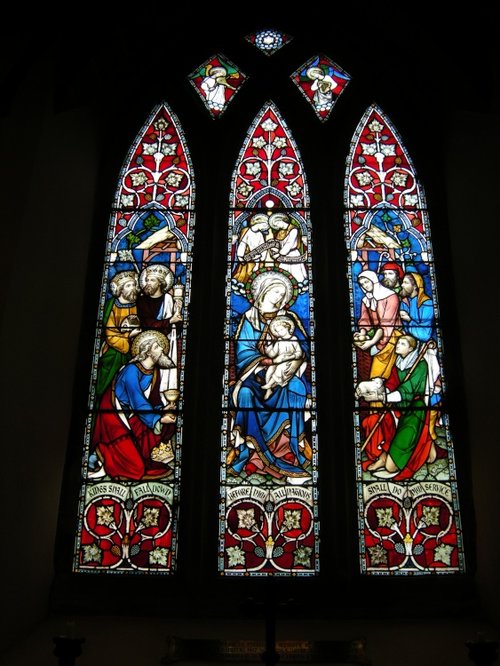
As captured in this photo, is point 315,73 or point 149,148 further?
point 315,73

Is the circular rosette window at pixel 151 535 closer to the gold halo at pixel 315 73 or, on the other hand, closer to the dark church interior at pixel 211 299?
the dark church interior at pixel 211 299

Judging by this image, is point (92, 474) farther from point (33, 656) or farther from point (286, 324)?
point (286, 324)

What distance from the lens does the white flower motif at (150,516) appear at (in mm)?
5426

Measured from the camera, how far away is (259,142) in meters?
6.91

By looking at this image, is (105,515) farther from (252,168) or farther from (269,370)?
(252,168)

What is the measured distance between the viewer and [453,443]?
5.65 meters

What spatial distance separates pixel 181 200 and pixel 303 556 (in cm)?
296

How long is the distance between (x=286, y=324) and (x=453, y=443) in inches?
56.3

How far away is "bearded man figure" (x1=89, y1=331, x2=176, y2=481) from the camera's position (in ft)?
18.4

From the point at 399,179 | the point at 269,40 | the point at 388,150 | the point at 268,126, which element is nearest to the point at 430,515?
the point at 399,179

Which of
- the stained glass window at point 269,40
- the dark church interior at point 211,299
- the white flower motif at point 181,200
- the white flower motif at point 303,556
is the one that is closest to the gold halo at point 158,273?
the dark church interior at point 211,299

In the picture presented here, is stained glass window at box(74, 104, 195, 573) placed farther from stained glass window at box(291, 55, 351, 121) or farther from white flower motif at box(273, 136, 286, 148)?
stained glass window at box(291, 55, 351, 121)

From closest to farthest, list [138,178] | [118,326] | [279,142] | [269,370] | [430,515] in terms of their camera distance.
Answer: [430,515] < [269,370] < [118,326] < [138,178] < [279,142]

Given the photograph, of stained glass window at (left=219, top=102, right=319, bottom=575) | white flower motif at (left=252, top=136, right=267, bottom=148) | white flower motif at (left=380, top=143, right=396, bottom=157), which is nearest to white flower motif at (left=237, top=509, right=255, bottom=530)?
stained glass window at (left=219, top=102, right=319, bottom=575)
